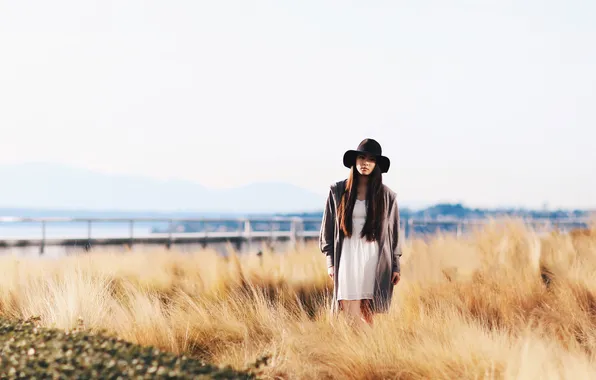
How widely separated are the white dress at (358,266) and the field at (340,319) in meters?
0.28

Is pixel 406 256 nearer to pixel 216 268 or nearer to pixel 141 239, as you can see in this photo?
pixel 216 268

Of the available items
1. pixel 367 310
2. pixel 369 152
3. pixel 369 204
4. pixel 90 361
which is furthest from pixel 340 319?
pixel 90 361

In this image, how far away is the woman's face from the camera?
21.6 ft

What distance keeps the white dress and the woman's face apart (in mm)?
259

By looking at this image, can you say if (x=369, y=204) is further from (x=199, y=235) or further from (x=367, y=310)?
(x=199, y=235)

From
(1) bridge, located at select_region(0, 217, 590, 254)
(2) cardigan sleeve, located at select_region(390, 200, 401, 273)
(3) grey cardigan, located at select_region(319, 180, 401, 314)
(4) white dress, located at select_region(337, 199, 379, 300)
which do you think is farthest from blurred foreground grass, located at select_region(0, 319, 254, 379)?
(1) bridge, located at select_region(0, 217, 590, 254)

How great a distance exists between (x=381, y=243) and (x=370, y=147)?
31.2 inches

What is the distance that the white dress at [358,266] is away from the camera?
6.68 metres

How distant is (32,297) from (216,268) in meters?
2.10

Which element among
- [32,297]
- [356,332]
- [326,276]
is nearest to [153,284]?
[32,297]

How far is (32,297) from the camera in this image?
8.66m

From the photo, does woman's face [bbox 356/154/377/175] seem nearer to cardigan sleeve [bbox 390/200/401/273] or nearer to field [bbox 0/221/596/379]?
cardigan sleeve [bbox 390/200/401/273]

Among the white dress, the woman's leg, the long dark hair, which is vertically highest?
the long dark hair

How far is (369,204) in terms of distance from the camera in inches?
260
